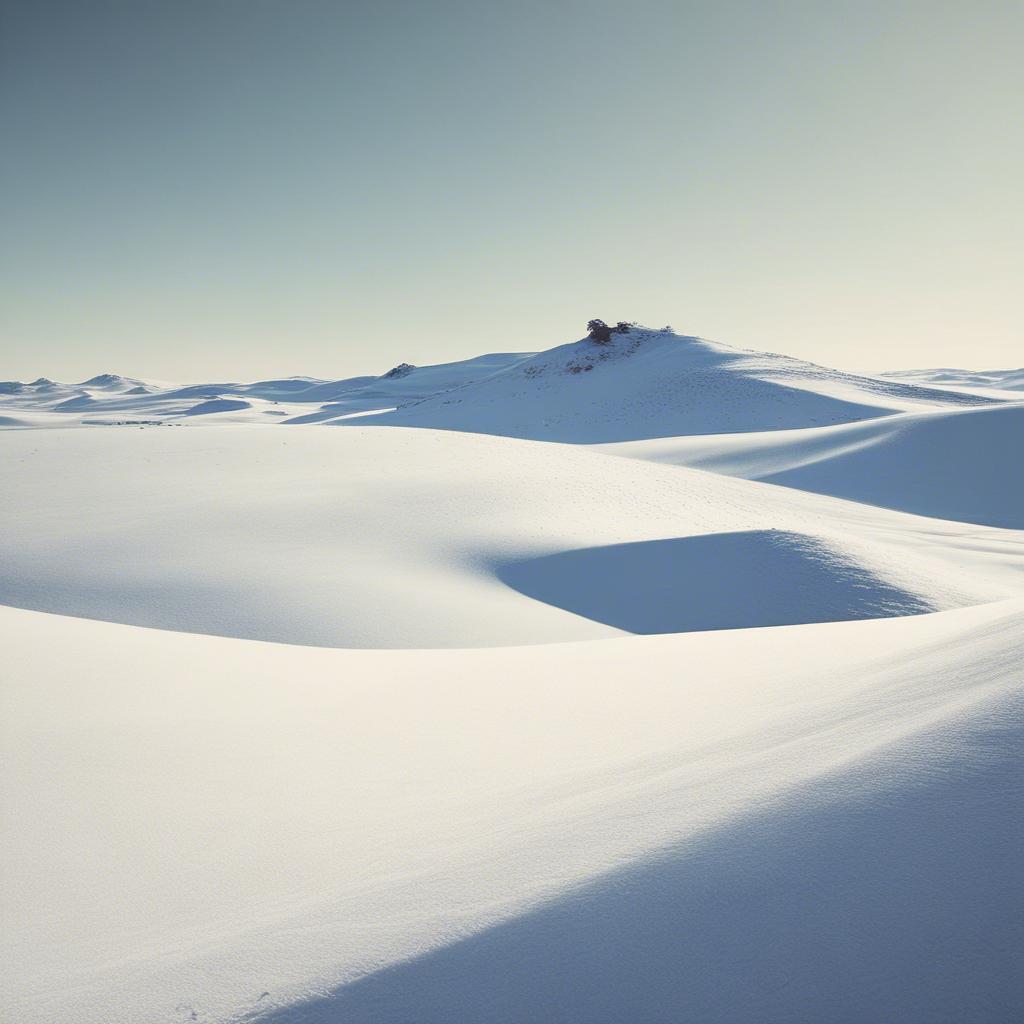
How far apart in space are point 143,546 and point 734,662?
26.0ft

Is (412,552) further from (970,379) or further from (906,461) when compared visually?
(970,379)

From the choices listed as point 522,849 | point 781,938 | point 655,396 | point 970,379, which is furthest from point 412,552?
point 970,379

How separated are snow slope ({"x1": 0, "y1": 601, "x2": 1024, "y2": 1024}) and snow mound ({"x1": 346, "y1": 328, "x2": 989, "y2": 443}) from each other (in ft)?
122

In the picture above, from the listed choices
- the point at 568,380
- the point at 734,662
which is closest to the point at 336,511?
the point at 734,662

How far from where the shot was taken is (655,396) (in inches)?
1865

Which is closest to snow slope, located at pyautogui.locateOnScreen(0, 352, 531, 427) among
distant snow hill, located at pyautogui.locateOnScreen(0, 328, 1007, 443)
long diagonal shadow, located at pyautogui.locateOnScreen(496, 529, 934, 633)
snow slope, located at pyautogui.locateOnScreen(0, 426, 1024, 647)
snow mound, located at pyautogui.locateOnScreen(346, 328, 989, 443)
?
distant snow hill, located at pyautogui.locateOnScreen(0, 328, 1007, 443)

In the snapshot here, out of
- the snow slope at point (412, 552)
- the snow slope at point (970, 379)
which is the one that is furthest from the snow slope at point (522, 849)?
the snow slope at point (970, 379)

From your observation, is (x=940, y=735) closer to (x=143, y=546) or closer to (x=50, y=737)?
(x=50, y=737)

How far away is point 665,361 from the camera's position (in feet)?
176

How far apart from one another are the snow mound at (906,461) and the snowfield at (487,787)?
1532 cm

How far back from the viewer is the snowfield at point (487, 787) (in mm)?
1683

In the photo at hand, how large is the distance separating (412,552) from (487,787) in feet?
23.5

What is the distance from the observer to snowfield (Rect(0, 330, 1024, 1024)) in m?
1.68

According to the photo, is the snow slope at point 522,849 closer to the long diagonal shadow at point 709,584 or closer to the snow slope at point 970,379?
the long diagonal shadow at point 709,584
